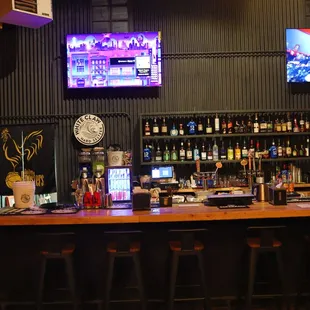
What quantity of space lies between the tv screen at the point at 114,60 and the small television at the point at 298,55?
76.3 inches

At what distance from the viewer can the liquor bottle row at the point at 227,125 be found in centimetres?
617

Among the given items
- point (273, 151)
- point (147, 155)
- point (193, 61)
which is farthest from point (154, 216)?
point (193, 61)

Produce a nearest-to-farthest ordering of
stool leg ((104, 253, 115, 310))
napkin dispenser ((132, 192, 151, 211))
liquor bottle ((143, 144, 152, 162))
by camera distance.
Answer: stool leg ((104, 253, 115, 310)), napkin dispenser ((132, 192, 151, 211)), liquor bottle ((143, 144, 152, 162))

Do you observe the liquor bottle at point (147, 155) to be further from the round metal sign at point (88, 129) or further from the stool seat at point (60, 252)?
the stool seat at point (60, 252)

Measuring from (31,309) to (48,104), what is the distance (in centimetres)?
382

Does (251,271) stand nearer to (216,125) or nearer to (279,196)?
(279,196)

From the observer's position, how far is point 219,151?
Answer: 20.6ft

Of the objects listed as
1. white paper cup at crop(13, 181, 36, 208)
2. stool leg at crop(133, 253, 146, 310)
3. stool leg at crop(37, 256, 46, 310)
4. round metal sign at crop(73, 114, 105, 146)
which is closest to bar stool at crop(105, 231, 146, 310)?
stool leg at crop(133, 253, 146, 310)

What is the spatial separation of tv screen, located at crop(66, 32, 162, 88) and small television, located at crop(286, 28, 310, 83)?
1.94 meters

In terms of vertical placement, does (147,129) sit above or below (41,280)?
above

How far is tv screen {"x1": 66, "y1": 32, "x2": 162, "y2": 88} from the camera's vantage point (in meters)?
6.14

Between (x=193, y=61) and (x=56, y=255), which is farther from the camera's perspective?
(x=193, y=61)

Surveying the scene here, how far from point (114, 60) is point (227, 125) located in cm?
195

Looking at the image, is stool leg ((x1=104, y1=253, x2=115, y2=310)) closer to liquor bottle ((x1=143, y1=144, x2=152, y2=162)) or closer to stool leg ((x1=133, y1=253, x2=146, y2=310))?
stool leg ((x1=133, y1=253, x2=146, y2=310))
